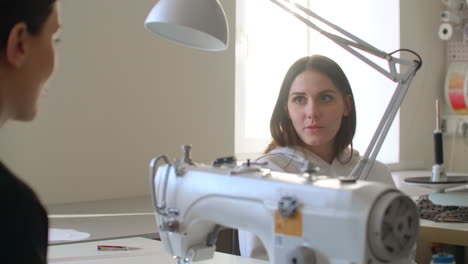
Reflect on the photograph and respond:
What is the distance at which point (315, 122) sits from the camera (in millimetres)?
1713

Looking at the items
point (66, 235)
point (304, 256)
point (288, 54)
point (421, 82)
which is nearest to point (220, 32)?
point (304, 256)

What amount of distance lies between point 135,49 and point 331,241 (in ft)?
4.95

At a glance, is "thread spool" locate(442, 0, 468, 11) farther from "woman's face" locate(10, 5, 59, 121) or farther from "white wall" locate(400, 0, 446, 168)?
"woman's face" locate(10, 5, 59, 121)

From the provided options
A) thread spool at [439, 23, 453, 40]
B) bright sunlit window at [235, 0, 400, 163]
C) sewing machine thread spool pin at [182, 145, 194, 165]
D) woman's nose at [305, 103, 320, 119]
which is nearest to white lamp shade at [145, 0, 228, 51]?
sewing machine thread spool pin at [182, 145, 194, 165]

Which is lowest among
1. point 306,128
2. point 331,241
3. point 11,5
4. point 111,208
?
point 111,208

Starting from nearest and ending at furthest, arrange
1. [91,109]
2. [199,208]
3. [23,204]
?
[23,204] → [199,208] → [91,109]

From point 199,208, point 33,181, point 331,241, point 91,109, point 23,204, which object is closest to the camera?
point 23,204

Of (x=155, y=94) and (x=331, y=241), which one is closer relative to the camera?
(x=331, y=241)

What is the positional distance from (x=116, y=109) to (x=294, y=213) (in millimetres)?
1365

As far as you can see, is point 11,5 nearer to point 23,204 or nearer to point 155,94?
point 23,204

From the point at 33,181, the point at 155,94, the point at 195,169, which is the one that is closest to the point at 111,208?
the point at 33,181

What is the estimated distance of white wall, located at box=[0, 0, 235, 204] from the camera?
6.74 ft

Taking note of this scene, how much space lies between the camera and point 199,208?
3.75ft

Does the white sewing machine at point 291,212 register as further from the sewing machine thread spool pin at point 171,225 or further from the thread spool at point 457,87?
the thread spool at point 457,87
